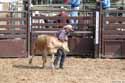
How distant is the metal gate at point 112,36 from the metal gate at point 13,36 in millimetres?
2377

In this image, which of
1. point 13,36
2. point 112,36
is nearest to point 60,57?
point 13,36

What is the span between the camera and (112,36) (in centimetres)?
1520

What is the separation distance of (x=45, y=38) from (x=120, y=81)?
A: 2.56 metres

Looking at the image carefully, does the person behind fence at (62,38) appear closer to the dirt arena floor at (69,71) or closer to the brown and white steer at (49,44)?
the brown and white steer at (49,44)

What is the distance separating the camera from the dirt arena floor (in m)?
11.1

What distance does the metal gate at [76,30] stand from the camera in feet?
50.0

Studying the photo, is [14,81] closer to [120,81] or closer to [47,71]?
[47,71]

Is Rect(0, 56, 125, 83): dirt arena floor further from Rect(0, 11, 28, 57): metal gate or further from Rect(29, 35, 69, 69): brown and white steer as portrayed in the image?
Rect(29, 35, 69, 69): brown and white steer

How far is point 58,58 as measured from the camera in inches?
503

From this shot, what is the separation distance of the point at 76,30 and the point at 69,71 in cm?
322

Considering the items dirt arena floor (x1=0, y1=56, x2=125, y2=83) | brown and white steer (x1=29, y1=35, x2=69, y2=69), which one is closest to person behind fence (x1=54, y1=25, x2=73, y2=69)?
brown and white steer (x1=29, y1=35, x2=69, y2=69)

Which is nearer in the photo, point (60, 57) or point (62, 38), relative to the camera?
point (62, 38)

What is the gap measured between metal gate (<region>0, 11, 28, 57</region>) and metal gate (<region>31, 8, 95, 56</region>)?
Result: 0.31 m

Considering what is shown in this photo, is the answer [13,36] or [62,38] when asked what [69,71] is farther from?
[13,36]
